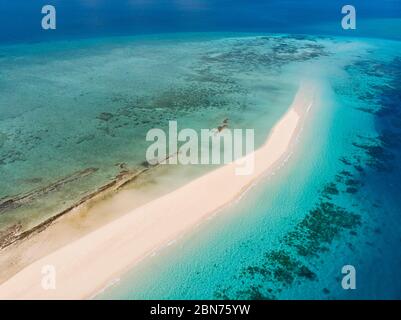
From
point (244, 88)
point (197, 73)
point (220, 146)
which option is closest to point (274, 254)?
point (220, 146)

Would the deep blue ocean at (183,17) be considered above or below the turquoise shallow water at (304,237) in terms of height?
above

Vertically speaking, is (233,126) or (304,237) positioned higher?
(233,126)

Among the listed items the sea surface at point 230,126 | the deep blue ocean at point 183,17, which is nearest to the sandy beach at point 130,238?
the sea surface at point 230,126

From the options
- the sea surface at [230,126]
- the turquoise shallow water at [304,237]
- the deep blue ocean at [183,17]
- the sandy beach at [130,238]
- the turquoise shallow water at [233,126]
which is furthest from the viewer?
the deep blue ocean at [183,17]

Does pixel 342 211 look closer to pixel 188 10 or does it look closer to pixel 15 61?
pixel 15 61

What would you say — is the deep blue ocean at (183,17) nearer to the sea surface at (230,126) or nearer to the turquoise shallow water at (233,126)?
the sea surface at (230,126)

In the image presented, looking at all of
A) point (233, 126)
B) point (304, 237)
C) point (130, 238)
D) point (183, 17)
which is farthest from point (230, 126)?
point (183, 17)

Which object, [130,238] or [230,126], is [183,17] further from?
[130,238]
